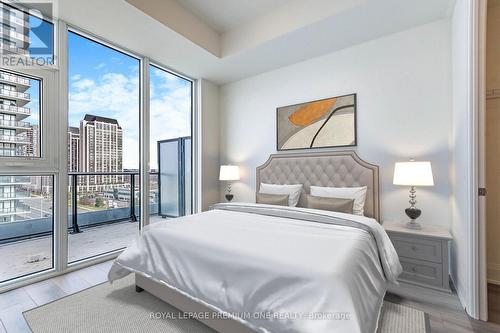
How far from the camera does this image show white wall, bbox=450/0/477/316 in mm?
1790

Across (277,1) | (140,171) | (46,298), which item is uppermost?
(277,1)

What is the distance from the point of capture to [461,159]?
6.70 ft

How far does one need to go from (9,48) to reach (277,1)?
2.90 metres

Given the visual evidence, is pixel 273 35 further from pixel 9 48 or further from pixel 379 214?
pixel 9 48

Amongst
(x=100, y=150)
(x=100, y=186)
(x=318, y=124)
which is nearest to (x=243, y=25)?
(x=318, y=124)

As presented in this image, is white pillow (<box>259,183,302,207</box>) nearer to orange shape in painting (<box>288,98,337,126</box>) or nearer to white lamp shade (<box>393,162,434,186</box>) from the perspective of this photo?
orange shape in painting (<box>288,98,337,126</box>)

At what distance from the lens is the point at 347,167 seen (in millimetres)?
3000

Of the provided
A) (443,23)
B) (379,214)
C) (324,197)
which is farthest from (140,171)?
(443,23)

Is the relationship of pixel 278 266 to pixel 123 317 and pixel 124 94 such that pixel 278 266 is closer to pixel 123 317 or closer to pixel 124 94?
pixel 123 317

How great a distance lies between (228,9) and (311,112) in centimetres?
172

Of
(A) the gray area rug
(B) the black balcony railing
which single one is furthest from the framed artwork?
(B) the black balcony railing

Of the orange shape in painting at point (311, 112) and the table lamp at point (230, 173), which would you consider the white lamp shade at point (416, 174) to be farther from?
the table lamp at point (230, 173)

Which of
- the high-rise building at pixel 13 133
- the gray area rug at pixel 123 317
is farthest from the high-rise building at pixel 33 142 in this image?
the gray area rug at pixel 123 317

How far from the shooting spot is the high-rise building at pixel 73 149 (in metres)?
2.70
